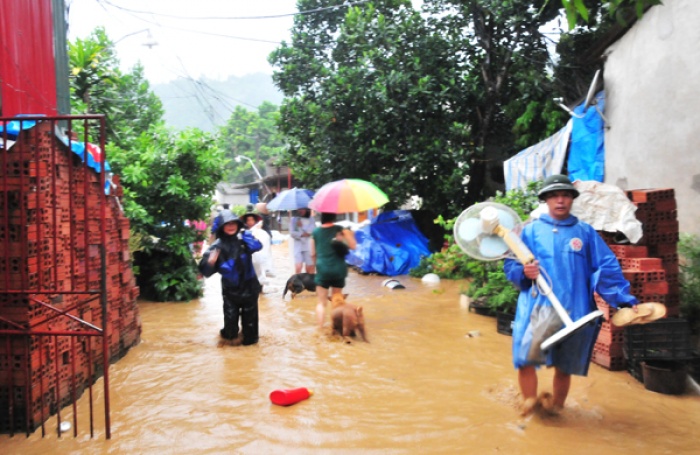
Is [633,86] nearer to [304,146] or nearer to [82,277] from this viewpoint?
[82,277]

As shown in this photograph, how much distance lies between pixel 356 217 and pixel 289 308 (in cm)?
1425

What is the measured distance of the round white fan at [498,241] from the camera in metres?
3.84

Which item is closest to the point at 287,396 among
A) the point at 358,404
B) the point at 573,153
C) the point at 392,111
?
the point at 358,404

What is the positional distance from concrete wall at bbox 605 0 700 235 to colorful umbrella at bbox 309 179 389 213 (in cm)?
373

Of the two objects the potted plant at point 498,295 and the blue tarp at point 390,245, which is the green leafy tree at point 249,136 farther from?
the potted plant at point 498,295

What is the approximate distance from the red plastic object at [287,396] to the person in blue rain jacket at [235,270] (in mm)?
2010

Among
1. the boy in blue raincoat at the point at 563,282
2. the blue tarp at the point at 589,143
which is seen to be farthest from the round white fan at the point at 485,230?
the blue tarp at the point at 589,143

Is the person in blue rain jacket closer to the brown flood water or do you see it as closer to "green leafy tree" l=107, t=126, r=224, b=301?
the brown flood water

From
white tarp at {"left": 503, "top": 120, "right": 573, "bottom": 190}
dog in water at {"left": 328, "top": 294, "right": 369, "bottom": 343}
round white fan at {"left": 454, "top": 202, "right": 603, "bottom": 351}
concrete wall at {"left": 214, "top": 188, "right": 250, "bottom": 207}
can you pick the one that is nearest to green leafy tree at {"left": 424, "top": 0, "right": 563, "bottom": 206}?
white tarp at {"left": 503, "top": 120, "right": 573, "bottom": 190}

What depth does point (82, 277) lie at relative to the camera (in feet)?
17.8

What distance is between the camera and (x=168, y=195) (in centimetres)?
976

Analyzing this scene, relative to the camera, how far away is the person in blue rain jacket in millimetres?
6465

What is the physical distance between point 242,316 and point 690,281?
5.18 meters

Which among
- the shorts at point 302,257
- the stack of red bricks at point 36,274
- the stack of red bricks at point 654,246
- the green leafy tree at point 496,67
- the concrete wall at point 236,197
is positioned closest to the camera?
the stack of red bricks at point 36,274
